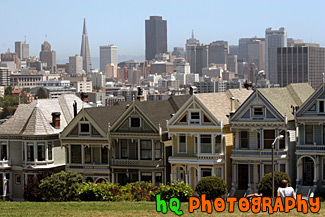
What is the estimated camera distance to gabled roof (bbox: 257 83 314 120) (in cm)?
4553

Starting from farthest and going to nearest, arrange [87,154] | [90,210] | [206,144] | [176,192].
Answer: [87,154] < [206,144] < [176,192] < [90,210]

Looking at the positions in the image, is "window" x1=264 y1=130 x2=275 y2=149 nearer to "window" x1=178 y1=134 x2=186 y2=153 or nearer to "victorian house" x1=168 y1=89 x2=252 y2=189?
"victorian house" x1=168 y1=89 x2=252 y2=189

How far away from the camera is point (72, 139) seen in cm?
5000

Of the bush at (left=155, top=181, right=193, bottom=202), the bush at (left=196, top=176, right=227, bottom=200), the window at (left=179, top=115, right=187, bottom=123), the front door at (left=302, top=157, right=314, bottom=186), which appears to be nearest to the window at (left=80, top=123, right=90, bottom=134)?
the window at (left=179, top=115, right=187, bottom=123)

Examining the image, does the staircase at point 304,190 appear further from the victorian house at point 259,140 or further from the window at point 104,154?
the window at point 104,154

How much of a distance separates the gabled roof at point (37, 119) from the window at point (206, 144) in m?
10.2

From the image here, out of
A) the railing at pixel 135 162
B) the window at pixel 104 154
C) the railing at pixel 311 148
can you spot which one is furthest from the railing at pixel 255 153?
the window at pixel 104 154

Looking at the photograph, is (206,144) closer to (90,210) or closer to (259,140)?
(259,140)

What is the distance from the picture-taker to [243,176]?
4591 centimetres

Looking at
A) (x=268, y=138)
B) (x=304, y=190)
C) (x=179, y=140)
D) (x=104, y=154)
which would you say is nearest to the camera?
(x=304, y=190)

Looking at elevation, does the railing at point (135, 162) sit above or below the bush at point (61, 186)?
above

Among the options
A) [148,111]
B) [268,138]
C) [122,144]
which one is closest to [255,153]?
[268,138]

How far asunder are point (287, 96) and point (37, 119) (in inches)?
589

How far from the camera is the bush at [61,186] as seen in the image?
46322 millimetres
